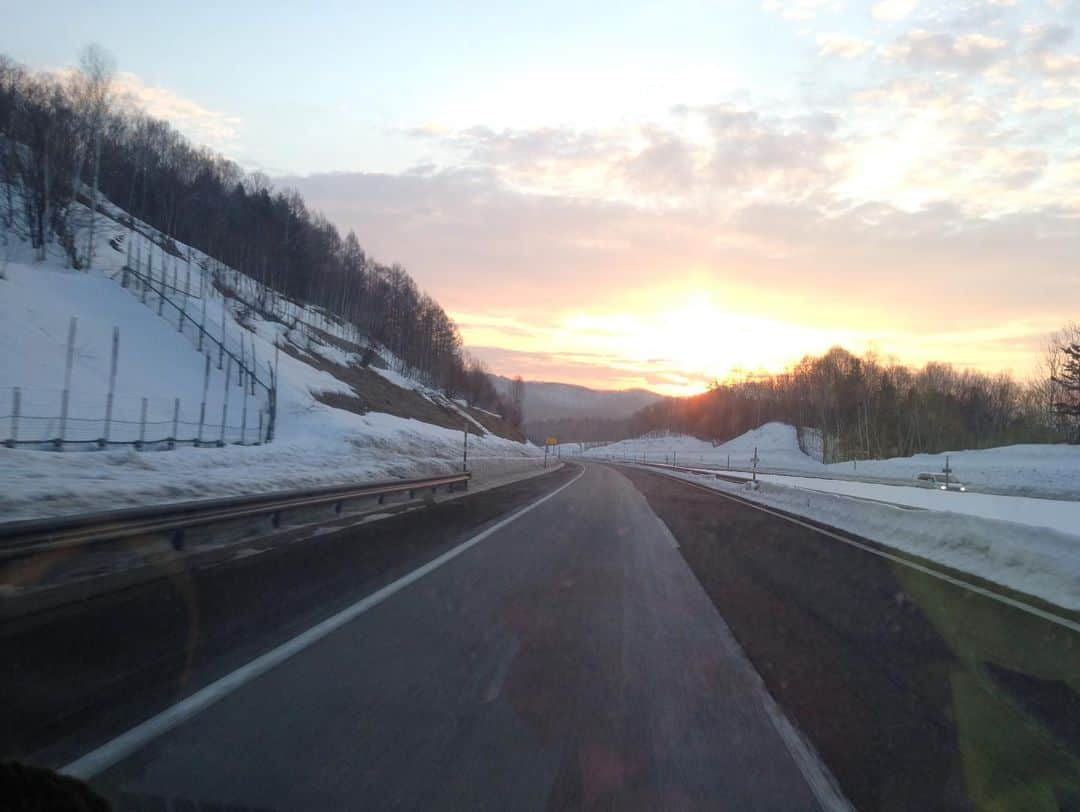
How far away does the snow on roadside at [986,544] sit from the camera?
394 inches

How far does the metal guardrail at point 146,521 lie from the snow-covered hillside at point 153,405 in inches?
91.9

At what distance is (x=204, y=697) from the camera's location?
17.3 feet

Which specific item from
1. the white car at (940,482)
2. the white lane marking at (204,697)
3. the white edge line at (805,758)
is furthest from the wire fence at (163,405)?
the white car at (940,482)

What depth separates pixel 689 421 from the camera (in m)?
198

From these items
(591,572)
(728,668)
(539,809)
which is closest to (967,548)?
(591,572)

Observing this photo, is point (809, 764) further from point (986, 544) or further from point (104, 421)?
point (104, 421)

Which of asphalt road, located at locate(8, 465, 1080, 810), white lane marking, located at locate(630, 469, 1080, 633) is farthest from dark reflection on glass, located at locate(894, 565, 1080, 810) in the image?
white lane marking, located at locate(630, 469, 1080, 633)

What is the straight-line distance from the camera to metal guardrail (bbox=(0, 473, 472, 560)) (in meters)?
7.98

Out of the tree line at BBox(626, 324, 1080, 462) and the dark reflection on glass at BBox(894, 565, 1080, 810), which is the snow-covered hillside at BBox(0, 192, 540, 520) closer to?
the dark reflection on glass at BBox(894, 565, 1080, 810)

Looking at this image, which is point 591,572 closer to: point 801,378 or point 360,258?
point 360,258

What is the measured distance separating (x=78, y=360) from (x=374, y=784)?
3208 centimetres

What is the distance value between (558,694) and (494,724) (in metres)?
0.82

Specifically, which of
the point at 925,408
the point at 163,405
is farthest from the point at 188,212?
the point at 925,408

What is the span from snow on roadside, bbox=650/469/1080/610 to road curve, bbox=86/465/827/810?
15.2 ft
